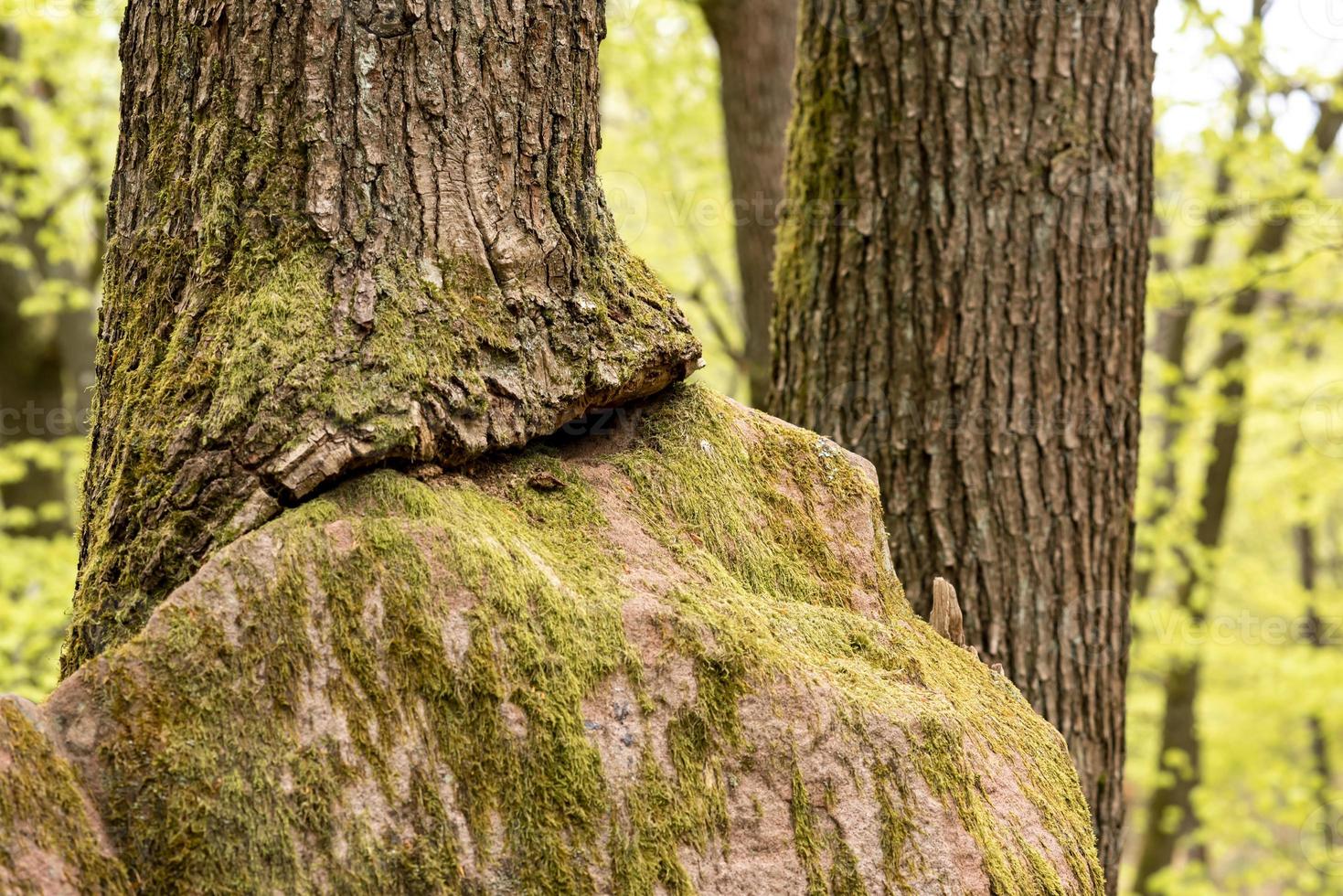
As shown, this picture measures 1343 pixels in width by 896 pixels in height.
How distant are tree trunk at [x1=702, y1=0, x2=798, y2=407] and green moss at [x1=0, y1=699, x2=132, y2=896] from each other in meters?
5.27

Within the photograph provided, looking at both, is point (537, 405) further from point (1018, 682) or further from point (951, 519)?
point (1018, 682)

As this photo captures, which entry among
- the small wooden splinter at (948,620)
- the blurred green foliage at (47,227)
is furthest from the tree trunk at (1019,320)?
the blurred green foliage at (47,227)

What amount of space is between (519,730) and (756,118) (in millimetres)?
5741

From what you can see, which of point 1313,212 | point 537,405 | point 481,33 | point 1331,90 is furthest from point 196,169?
point 1331,90

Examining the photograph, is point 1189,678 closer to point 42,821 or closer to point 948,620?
point 948,620

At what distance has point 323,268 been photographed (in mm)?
1983

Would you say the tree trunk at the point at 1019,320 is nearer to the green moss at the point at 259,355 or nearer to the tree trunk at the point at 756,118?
the green moss at the point at 259,355

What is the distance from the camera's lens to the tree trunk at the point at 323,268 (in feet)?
6.13

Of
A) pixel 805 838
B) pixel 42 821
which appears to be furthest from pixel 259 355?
pixel 805 838

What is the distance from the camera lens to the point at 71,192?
10789mm

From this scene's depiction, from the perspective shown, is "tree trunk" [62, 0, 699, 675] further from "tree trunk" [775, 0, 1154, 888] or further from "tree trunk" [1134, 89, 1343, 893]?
"tree trunk" [1134, 89, 1343, 893]

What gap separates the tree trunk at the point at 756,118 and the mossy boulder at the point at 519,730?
451 centimetres

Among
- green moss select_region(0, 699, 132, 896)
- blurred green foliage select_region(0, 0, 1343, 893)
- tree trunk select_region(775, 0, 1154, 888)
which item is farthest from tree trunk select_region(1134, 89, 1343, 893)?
green moss select_region(0, 699, 132, 896)

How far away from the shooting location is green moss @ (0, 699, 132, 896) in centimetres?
146
